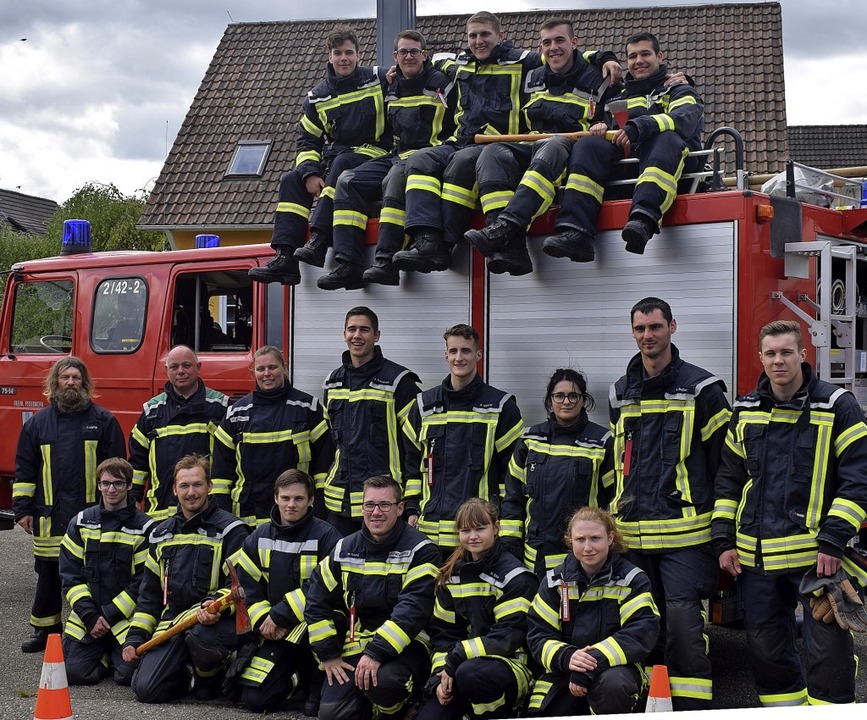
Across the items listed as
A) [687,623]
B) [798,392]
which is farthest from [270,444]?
[798,392]

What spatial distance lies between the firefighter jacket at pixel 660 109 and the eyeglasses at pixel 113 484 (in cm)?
324

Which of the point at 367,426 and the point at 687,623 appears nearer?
the point at 687,623

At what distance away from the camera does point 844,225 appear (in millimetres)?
5848

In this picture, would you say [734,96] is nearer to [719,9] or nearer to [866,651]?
[719,9]

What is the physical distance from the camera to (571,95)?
19.3ft

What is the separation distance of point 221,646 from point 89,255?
377 cm

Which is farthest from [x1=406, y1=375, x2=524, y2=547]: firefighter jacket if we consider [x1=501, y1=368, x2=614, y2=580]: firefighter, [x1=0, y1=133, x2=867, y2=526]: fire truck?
[x1=0, y1=133, x2=867, y2=526]: fire truck

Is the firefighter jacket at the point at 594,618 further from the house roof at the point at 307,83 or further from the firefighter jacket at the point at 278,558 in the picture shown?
the house roof at the point at 307,83

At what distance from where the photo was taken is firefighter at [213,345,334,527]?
5992 millimetres

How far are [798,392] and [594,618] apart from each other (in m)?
1.25

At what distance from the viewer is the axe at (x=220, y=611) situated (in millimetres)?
5449

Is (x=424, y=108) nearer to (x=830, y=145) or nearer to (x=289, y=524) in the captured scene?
(x=289, y=524)

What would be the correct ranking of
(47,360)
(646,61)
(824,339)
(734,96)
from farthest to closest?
(734,96) → (47,360) → (646,61) → (824,339)

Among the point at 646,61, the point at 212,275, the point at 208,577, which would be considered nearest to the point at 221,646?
the point at 208,577
